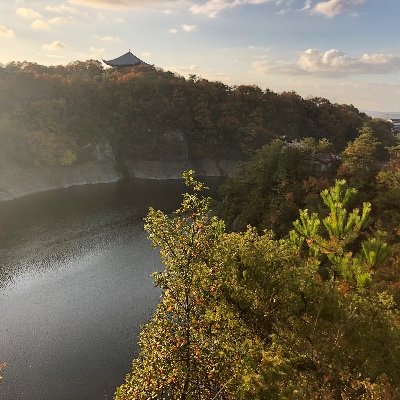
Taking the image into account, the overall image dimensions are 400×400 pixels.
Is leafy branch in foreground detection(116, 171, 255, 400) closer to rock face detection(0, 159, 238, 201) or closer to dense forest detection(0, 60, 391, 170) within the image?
rock face detection(0, 159, 238, 201)

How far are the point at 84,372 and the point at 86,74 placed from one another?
289ft

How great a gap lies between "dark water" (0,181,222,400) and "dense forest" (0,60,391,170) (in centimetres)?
1899

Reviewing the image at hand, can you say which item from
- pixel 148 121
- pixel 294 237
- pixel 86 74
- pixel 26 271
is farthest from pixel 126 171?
pixel 294 237

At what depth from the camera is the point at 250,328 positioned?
1482 cm

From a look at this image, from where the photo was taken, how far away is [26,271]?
1677 inches

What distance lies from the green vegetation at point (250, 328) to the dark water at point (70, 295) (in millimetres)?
15263

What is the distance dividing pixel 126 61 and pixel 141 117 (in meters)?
30.0

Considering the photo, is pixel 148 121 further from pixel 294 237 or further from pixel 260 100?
pixel 294 237

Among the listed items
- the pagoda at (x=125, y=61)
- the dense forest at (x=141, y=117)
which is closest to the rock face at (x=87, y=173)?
the dense forest at (x=141, y=117)

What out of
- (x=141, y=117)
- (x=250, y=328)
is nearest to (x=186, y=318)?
(x=250, y=328)

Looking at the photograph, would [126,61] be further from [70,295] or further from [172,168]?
[70,295]

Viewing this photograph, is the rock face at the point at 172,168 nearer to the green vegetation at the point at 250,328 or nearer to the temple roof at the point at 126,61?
the temple roof at the point at 126,61

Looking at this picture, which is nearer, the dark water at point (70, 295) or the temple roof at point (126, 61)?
the dark water at point (70, 295)

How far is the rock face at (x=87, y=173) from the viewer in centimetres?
7081
